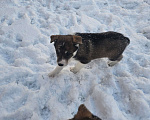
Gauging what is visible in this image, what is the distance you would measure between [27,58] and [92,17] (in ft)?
10.6

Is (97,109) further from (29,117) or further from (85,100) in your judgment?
(29,117)

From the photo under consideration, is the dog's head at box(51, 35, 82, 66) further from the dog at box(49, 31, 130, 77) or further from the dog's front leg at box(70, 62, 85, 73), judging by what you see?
the dog's front leg at box(70, 62, 85, 73)

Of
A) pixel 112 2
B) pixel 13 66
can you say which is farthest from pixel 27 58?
pixel 112 2

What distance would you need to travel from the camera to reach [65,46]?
2926mm

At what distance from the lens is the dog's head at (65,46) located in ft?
9.64

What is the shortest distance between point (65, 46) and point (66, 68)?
1402mm

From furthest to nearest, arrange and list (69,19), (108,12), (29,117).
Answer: (108,12) < (69,19) < (29,117)

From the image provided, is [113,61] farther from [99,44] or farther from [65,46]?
[65,46]

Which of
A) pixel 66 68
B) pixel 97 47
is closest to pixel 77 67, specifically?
pixel 66 68

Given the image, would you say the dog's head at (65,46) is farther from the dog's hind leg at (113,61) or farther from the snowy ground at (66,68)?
the dog's hind leg at (113,61)

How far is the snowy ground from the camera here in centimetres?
329

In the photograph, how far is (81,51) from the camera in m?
3.54

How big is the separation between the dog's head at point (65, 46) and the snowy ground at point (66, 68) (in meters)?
0.98

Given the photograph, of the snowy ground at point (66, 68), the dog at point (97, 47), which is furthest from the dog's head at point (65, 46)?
the snowy ground at point (66, 68)
